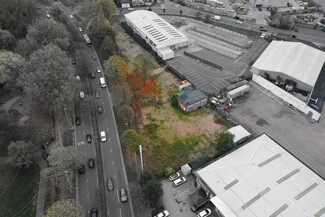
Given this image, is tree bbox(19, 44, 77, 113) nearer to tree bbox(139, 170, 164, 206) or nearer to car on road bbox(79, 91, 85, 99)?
car on road bbox(79, 91, 85, 99)

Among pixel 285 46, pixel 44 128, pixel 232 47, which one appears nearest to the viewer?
pixel 44 128

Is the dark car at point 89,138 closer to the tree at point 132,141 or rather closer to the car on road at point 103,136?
the car on road at point 103,136

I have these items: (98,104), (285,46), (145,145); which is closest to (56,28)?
(98,104)

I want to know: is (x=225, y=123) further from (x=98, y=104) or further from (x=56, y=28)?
(x=56, y=28)

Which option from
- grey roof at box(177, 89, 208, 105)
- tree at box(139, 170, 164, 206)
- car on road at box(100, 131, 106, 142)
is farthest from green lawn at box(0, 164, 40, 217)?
grey roof at box(177, 89, 208, 105)

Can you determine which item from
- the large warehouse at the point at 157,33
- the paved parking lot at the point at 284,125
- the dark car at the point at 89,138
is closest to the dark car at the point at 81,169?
the dark car at the point at 89,138

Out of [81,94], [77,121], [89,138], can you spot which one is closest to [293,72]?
[89,138]

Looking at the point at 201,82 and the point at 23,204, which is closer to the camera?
the point at 23,204
